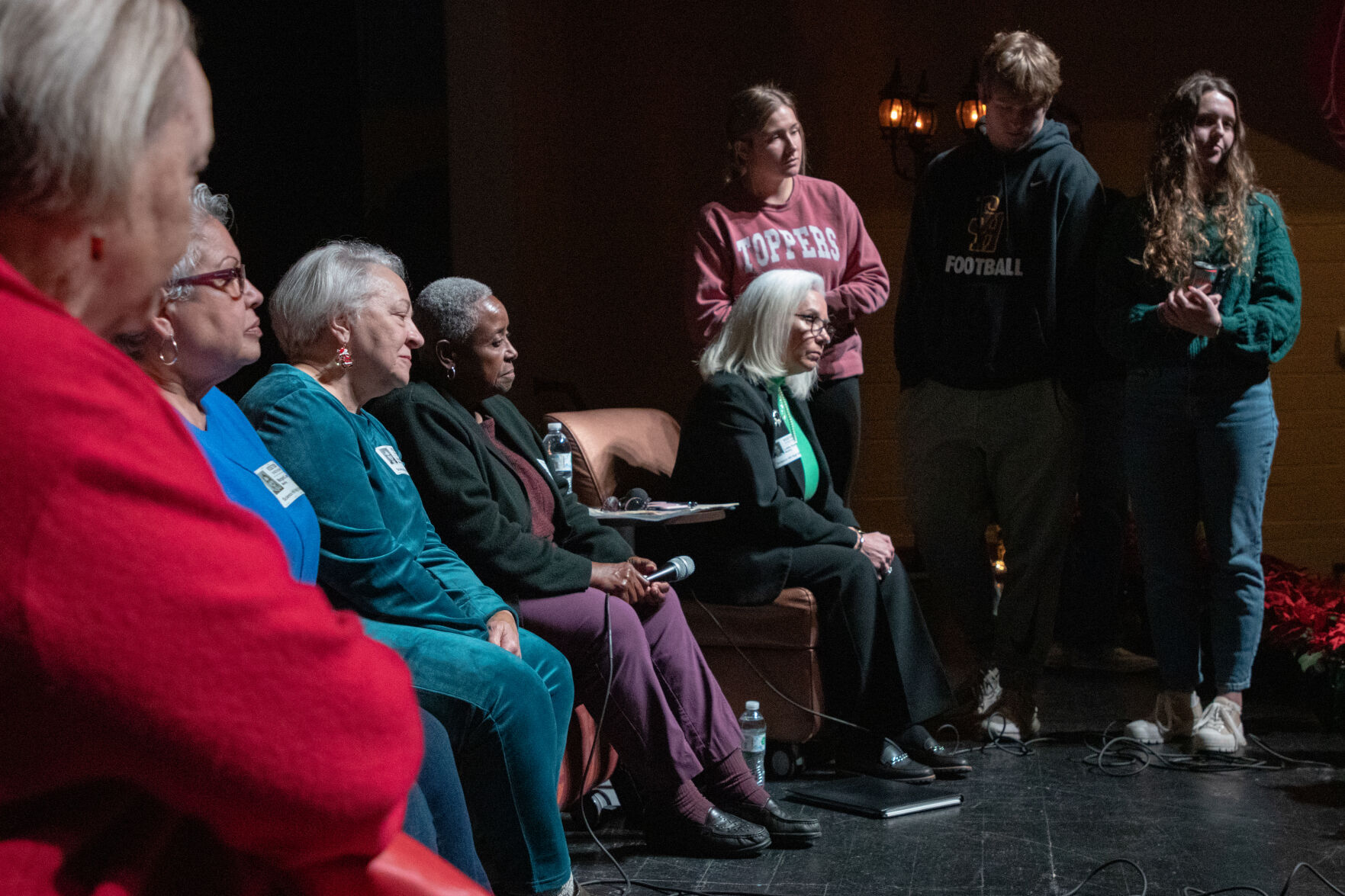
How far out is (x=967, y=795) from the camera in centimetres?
320

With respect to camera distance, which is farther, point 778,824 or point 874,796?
point 874,796

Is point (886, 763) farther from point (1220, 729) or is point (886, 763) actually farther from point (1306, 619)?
point (1306, 619)

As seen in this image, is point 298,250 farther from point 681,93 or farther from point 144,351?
point 681,93

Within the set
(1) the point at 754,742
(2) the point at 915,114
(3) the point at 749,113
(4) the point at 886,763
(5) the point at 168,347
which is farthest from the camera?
(2) the point at 915,114

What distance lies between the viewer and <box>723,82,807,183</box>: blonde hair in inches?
151

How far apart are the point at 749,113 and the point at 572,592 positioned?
5.79 ft

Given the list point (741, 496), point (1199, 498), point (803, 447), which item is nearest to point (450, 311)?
point (741, 496)

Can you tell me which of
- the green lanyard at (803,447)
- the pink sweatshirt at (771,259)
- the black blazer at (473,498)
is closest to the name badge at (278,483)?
the black blazer at (473,498)

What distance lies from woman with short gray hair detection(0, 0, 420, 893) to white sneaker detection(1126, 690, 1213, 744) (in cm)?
333

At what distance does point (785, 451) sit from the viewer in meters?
3.54

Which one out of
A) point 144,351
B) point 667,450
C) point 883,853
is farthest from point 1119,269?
point 144,351

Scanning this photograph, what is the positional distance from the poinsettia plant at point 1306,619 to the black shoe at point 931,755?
1.23 metres

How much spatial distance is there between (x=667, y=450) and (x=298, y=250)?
131 cm

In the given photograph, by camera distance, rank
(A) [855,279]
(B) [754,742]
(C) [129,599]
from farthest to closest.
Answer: (A) [855,279], (B) [754,742], (C) [129,599]
